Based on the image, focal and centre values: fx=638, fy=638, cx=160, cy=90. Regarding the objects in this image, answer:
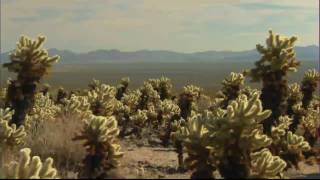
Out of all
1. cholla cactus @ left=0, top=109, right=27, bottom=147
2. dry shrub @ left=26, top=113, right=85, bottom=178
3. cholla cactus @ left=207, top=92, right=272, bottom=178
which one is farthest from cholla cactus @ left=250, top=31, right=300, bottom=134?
cholla cactus @ left=0, top=109, right=27, bottom=147

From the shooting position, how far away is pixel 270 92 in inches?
657

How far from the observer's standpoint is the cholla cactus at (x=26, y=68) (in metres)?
16.2

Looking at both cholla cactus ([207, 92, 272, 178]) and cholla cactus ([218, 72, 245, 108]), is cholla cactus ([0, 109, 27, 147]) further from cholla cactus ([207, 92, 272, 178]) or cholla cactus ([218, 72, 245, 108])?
cholla cactus ([218, 72, 245, 108])

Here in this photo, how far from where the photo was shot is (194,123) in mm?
12867

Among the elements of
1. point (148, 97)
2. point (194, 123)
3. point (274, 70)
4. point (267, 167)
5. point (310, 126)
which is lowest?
point (310, 126)

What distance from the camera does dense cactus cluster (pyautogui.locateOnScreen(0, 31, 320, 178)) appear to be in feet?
39.2

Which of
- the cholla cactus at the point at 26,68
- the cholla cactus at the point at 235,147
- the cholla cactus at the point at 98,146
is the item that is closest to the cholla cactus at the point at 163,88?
the cholla cactus at the point at 26,68

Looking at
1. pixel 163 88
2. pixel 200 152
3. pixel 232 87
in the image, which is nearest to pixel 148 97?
pixel 163 88

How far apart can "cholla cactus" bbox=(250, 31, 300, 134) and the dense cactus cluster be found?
0.08ft

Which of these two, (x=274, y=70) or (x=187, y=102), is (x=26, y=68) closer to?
(x=274, y=70)

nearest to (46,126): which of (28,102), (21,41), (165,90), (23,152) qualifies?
(28,102)

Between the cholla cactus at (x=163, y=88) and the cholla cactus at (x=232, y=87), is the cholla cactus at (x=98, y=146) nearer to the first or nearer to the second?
the cholla cactus at (x=232, y=87)

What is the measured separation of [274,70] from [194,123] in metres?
4.33

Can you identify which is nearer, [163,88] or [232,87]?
[232,87]
